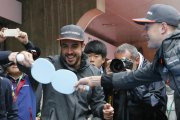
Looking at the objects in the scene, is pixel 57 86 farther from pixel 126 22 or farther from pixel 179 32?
pixel 126 22

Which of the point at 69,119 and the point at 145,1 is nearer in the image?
the point at 69,119

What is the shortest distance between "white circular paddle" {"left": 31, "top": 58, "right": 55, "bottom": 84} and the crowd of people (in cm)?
4

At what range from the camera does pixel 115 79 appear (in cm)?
232

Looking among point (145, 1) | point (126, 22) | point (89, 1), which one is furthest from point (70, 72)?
point (126, 22)

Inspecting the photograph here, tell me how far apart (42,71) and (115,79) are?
0.50 meters

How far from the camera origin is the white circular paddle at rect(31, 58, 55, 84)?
6.75 feet

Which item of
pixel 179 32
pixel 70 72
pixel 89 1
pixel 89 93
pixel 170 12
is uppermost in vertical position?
pixel 89 1

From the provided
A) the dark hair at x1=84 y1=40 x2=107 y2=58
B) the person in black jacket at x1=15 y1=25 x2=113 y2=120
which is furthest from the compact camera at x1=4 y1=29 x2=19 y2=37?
the dark hair at x1=84 y1=40 x2=107 y2=58

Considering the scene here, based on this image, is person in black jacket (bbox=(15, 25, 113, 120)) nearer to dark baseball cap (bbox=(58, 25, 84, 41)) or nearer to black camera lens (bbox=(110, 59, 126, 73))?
Answer: dark baseball cap (bbox=(58, 25, 84, 41))

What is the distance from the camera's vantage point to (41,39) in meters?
6.31

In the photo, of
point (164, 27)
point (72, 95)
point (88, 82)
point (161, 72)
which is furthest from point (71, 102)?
point (164, 27)

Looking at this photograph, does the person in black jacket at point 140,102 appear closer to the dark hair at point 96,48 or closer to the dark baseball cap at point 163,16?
the dark baseball cap at point 163,16

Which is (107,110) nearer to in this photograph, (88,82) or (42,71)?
(88,82)

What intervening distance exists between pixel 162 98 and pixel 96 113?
55cm
